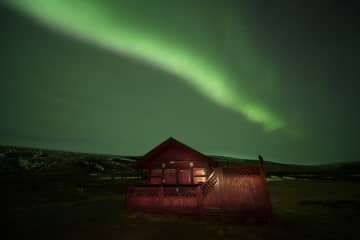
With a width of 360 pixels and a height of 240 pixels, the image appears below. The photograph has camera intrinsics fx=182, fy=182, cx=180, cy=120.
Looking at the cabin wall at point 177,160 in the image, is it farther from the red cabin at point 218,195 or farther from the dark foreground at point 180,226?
the dark foreground at point 180,226

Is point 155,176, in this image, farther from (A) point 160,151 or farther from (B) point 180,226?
(B) point 180,226

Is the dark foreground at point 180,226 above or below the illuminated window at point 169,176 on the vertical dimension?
below

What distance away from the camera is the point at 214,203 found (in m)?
11.5

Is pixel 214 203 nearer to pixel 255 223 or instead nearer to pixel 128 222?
pixel 255 223

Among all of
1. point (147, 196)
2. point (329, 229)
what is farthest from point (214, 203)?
point (329, 229)

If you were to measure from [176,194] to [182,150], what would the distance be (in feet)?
18.1

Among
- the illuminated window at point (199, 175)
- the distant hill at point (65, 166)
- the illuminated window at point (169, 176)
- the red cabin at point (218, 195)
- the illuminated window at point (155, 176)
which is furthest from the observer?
the distant hill at point (65, 166)

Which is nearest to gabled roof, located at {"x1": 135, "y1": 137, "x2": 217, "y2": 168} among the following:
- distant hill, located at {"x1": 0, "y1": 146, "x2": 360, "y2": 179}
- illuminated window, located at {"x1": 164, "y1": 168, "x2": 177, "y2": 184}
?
illuminated window, located at {"x1": 164, "y1": 168, "x2": 177, "y2": 184}

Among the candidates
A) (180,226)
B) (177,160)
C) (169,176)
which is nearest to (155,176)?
(169,176)

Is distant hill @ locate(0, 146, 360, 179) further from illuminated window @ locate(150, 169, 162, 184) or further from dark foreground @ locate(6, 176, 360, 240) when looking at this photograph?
dark foreground @ locate(6, 176, 360, 240)

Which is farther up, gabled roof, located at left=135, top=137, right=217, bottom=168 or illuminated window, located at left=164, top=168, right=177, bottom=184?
gabled roof, located at left=135, top=137, right=217, bottom=168

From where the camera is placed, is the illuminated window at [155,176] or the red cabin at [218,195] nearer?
the red cabin at [218,195]

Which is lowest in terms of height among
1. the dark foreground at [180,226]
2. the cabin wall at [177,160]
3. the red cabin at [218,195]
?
the dark foreground at [180,226]

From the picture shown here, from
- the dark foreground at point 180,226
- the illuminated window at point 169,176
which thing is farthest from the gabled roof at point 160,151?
the dark foreground at point 180,226
